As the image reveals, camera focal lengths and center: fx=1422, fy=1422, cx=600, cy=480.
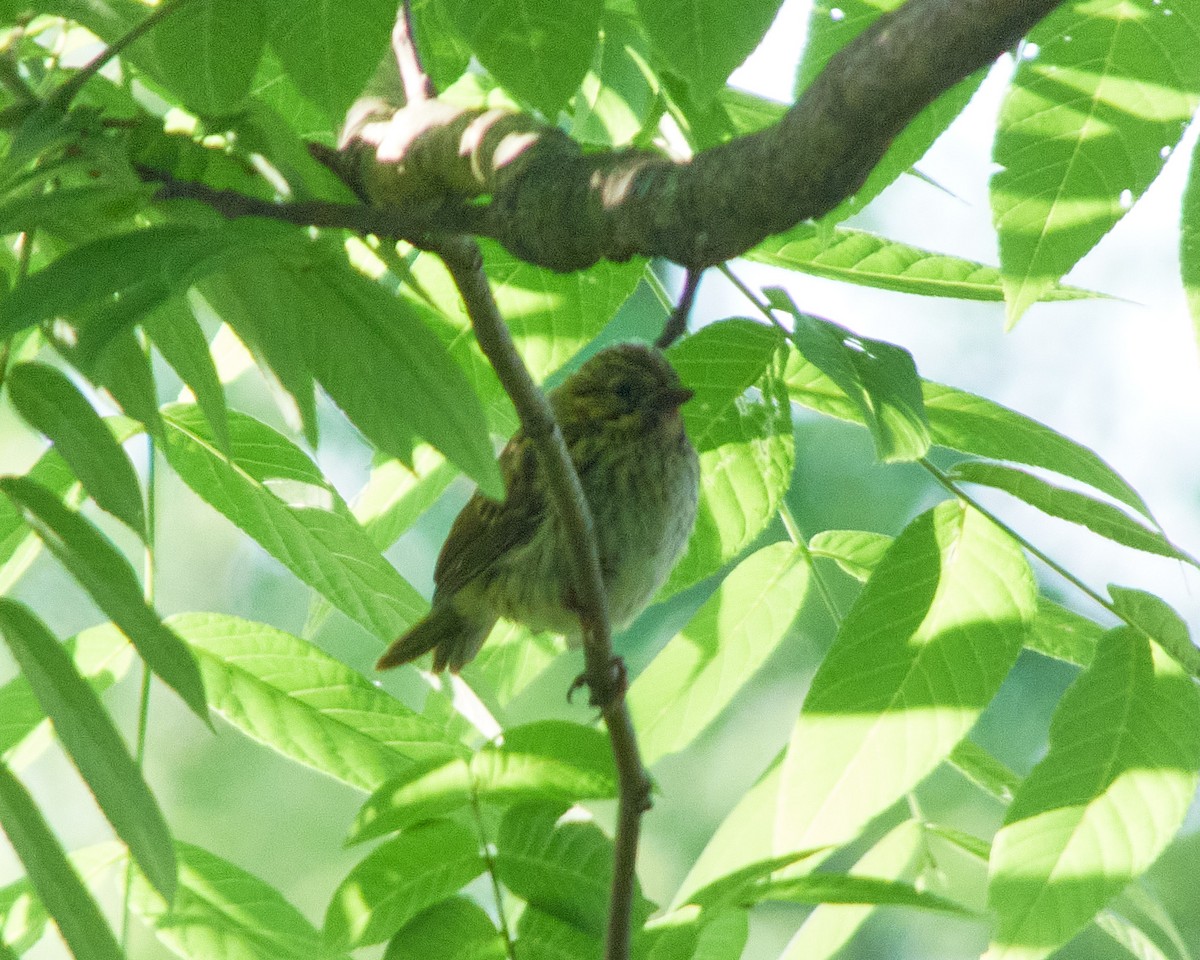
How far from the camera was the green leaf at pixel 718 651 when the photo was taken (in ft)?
8.39

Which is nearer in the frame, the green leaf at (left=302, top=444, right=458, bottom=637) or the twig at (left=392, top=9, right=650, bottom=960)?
the twig at (left=392, top=9, right=650, bottom=960)

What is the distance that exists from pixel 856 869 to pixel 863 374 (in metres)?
1.18

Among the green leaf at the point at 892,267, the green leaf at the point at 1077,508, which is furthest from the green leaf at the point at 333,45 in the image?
the green leaf at the point at 1077,508

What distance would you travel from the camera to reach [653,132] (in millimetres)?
2309

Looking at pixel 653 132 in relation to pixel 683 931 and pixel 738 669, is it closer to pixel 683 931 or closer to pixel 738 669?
pixel 738 669

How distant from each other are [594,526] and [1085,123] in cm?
175

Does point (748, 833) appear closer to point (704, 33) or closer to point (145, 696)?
point (145, 696)

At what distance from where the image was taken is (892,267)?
→ 2404 millimetres

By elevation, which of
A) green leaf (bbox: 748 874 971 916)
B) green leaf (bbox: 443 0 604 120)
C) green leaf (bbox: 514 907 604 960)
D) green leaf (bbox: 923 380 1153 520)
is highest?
green leaf (bbox: 443 0 604 120)

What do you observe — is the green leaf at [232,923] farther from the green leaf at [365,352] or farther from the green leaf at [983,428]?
the green leaf at [983,428]

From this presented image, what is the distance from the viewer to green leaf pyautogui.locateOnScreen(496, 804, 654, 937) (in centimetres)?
197

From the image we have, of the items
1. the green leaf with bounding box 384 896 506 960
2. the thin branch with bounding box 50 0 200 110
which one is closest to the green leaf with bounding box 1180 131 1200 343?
the green leaf with bounding box 384 896 506 960

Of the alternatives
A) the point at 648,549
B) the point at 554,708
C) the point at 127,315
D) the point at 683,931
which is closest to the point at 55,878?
the point at 127,315

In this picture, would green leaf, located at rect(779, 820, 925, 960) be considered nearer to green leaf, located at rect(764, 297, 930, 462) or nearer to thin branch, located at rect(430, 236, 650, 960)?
thin branch, located at rect(430, 236, 650, 960)
